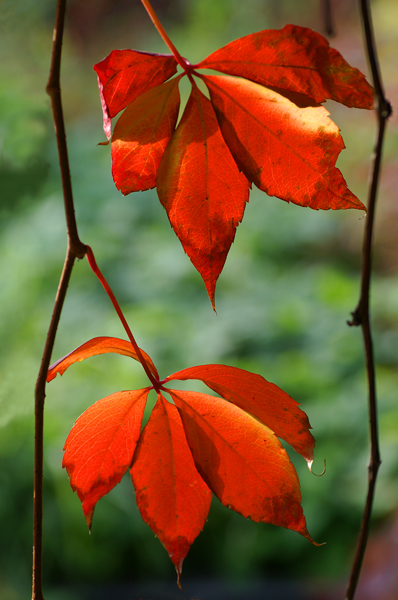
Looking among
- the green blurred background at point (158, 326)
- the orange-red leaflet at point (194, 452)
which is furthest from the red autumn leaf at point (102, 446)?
the green blurred background at point (158, 326)

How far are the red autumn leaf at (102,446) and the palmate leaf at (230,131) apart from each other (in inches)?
2.7

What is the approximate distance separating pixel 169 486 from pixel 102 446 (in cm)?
3

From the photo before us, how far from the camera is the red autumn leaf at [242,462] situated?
0.71ft

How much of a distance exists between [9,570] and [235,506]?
1.26 m

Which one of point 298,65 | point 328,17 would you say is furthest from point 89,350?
point 328,17

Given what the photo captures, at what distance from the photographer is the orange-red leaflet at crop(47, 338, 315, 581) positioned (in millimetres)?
221

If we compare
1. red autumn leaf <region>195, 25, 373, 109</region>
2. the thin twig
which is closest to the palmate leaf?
red autumn leaf <region>195, 25, 373, 109</region>

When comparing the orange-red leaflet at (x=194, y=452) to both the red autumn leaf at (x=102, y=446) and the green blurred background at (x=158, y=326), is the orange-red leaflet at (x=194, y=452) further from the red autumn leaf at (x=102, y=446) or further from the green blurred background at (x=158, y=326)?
the green blurred background at (x=158, y=326)

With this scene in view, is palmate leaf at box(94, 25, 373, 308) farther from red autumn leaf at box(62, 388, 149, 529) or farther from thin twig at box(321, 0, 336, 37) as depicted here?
thin twig at box(321, 0, 336, 37)

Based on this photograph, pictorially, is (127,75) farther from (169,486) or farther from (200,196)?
(169,486)

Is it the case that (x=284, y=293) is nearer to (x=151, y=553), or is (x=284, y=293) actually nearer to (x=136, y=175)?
(x=151, y=553)

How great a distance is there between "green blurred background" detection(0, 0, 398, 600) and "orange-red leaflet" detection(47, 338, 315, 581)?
31 cm

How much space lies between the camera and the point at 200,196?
22cm

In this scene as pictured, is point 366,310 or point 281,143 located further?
point 366,310
